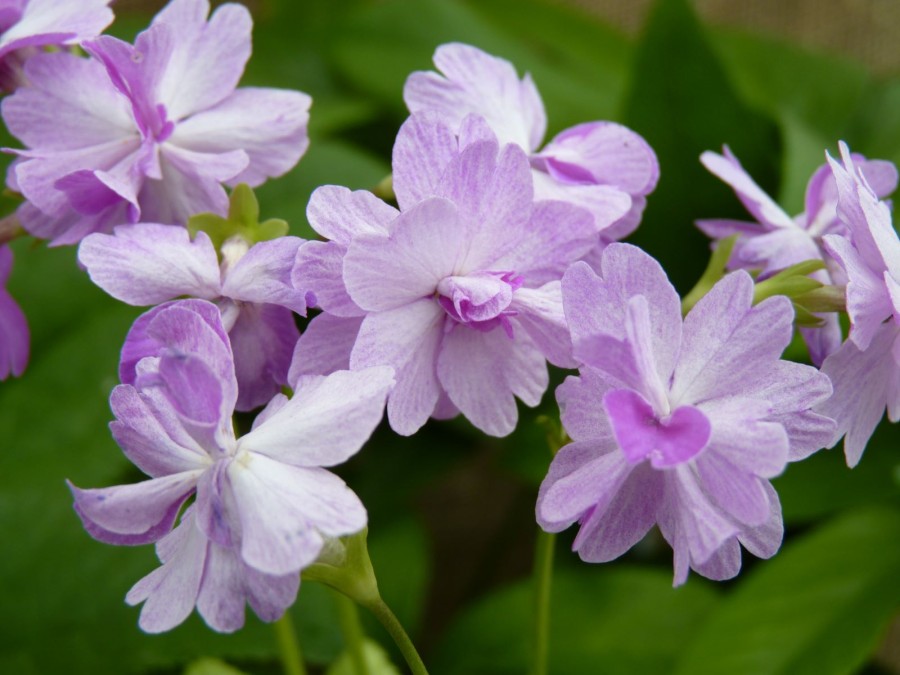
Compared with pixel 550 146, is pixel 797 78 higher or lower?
lower

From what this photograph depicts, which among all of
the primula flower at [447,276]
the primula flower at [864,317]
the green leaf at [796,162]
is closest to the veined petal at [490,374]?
the primula flower at [447,276]

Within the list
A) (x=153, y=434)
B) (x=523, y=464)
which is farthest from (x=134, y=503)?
(x=523, y=464)

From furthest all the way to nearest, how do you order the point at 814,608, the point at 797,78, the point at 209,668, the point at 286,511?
the point at 797,78 < the point at 814,608 < the point at 209,668 < the point at 286,511

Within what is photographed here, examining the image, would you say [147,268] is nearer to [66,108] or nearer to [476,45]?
[66,108]

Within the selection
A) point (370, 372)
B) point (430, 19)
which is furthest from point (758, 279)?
point (430, 19)

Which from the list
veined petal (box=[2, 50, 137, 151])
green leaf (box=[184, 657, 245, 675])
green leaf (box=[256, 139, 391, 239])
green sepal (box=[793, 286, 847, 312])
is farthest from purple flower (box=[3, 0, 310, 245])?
green leaf (box=[256, 139, 391, 239])

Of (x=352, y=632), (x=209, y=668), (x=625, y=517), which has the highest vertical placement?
(x=625, y=517)
